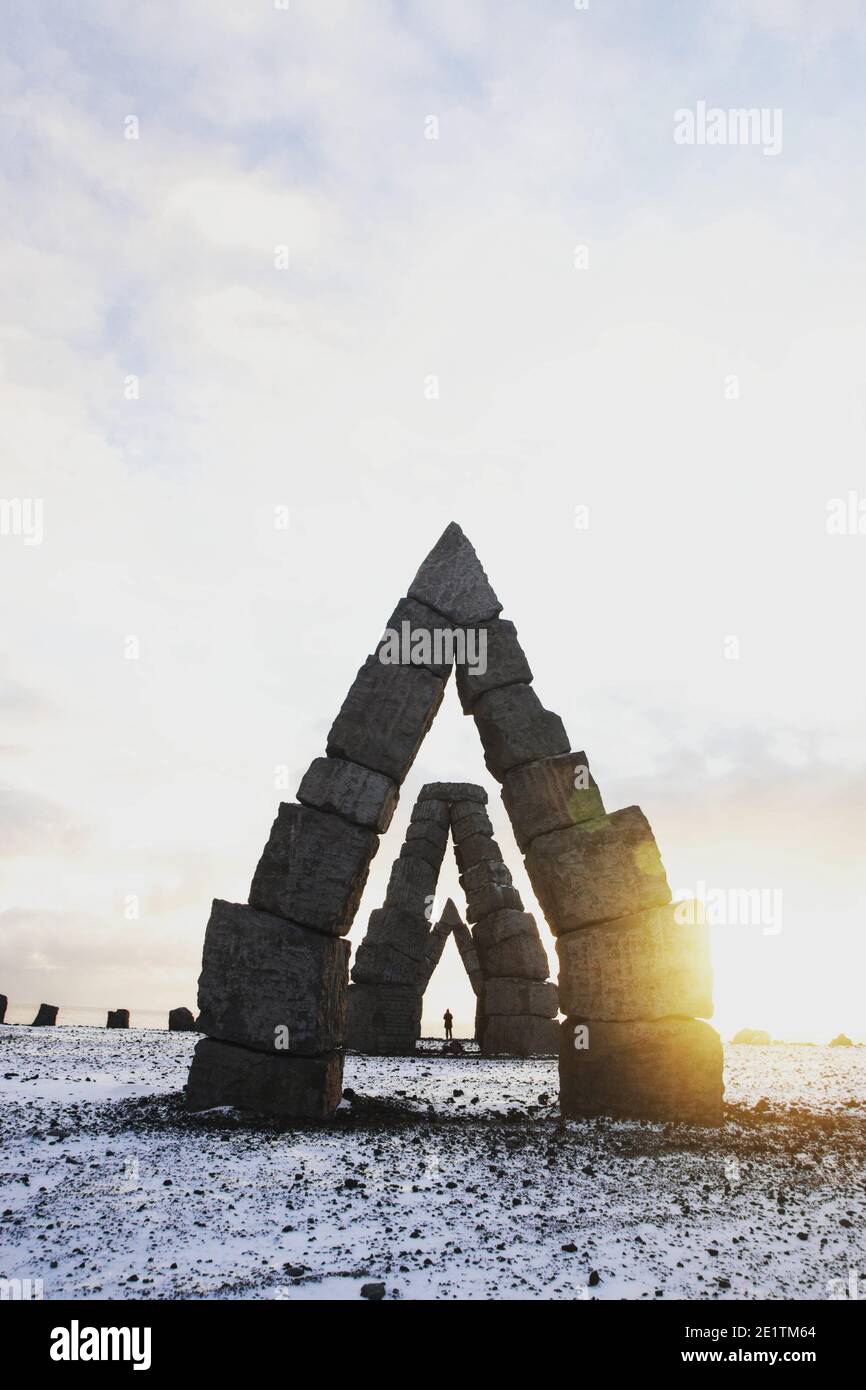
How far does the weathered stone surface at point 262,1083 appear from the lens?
736cm

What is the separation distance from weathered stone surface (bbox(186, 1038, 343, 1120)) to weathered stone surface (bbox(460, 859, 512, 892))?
989cm

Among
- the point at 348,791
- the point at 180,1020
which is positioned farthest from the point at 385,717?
the point at 180,1020

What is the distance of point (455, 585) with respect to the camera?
9.33 meters

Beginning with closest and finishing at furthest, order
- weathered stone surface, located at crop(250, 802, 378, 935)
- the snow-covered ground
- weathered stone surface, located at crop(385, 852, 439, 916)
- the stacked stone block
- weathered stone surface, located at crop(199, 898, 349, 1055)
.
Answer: the snow-covered ground, weathered stone surface, located at crop(199, 898, 349, 1055), weathered stone surface, located at crop(250, 802, 378, 935), the stacked stone block, weathered stone surface, located at crop(385, 852, 439, 916)

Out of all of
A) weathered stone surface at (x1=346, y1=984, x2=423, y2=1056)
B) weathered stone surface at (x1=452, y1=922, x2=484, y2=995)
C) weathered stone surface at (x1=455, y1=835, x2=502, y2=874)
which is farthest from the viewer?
weathered stone surface at (x1=452, y1=922, x2=484, y2=995)

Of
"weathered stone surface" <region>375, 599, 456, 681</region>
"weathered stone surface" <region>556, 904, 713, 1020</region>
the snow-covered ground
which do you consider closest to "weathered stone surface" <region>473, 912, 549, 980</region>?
the snow-covered ground

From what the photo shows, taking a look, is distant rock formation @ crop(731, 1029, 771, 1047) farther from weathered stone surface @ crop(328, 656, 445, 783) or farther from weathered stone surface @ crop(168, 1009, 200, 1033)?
weathered stone surface @ crop(328, 656, 445, 783)

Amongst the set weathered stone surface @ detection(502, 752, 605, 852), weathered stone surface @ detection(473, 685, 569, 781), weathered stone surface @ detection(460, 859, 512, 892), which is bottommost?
weathered stone surface @ detection(460, 859, 512, 892)

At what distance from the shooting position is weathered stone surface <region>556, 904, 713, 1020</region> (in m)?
7.95

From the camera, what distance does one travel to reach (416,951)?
53.8 feet

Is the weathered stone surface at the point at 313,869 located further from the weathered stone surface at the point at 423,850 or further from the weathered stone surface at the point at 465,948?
the weathered stone surface at the point at 465,948

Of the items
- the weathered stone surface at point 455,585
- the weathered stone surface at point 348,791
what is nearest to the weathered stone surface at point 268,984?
the weathered stone surface at point 348,791
